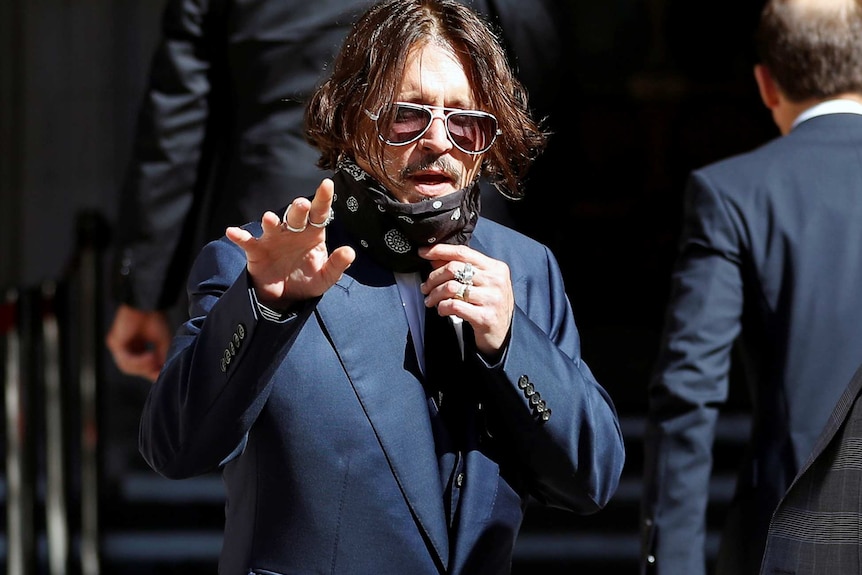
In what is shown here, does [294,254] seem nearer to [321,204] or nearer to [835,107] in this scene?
[321,204]

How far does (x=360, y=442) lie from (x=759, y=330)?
1.14 m

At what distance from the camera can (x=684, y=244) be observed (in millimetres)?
2961

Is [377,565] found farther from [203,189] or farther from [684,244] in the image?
[203,189]

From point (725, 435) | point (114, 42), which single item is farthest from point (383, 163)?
point (114, 42)

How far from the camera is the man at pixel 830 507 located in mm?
1880

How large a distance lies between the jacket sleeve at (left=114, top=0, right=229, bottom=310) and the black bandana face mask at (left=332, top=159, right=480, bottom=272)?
117 cm

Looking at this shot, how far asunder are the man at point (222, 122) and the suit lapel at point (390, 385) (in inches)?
36.9

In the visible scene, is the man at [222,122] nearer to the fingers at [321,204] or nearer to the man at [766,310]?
the man at [766,310]

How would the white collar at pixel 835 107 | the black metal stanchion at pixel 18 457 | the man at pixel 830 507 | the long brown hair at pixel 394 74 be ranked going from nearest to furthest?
1. the man at pixel 830 507
2. the long brown hair at pixel 394 74
3. the white collar at pixel 835 107
4. the black metal stanchion at pixel 18 457

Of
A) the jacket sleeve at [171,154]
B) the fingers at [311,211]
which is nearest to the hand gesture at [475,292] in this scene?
the fingers at [311,211]

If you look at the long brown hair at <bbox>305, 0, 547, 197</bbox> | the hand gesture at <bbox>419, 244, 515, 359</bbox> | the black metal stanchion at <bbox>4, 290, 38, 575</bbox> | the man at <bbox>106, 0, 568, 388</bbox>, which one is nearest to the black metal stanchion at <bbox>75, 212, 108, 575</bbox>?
the black metal stanchion at <bbox>4, 290, 38, 575</bbox>

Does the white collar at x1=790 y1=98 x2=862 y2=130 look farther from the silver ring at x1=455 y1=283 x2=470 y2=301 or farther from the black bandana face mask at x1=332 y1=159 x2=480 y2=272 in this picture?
the silver ring at x1=455 y1=283 x2=470 y2=301

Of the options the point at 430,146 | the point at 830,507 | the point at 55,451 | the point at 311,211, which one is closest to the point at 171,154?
the point at 430,146

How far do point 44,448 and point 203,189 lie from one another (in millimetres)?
3342
